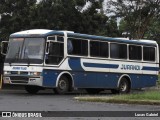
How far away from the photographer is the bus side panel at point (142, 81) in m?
29.8

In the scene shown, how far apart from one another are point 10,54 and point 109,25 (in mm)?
16728

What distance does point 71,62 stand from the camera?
1012 inches

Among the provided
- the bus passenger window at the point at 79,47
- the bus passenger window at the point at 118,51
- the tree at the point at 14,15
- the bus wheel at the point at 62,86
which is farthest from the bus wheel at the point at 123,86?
the tree at the point at 14,15

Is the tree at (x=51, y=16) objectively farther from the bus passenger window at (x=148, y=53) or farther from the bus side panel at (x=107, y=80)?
the bus side panel at (x=107, y=80)

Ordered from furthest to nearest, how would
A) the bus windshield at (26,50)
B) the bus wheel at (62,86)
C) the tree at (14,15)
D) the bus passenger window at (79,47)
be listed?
the tree at (14,15)
the bus passenger window at (79,47)
the bus wheel at (62,86)
the bus windshield at (26,50)

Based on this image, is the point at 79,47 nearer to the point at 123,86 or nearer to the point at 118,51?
the point at 118,51

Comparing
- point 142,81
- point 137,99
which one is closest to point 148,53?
point 142,81

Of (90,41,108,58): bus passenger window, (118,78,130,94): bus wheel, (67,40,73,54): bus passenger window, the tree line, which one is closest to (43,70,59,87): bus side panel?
(67,40,73,54): bus passenger window

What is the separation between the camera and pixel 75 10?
123 feet

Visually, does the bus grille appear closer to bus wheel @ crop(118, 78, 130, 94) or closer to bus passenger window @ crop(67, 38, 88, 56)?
bus passenger window @ crop(67, 38, 88, 56)

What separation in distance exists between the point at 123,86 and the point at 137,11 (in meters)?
14.4

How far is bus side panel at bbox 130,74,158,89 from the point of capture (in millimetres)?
29788

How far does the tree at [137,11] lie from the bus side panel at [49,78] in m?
18.3

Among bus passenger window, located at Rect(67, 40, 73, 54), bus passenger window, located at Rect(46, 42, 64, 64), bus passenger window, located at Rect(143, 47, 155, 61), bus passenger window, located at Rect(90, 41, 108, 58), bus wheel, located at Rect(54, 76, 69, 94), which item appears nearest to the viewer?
bus passenger window, located at Rect(46, 42, 64, 64)
